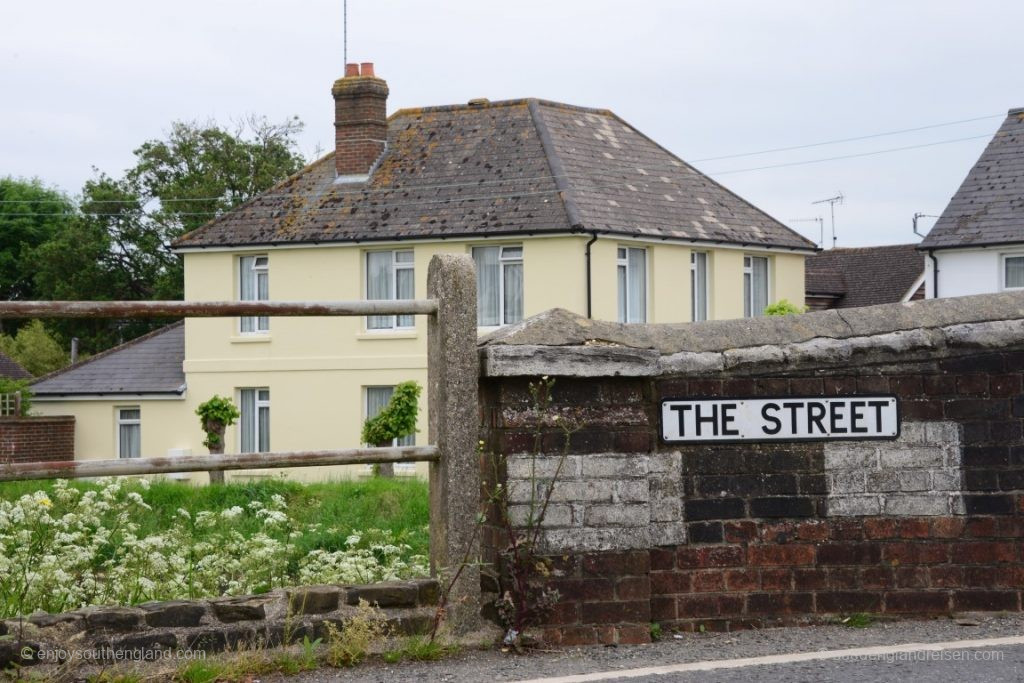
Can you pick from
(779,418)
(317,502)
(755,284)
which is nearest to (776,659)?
(779,418)

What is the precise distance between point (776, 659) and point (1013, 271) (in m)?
29.3

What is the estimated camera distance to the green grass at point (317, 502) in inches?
607

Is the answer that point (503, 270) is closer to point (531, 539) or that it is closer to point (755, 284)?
point (755, 284)

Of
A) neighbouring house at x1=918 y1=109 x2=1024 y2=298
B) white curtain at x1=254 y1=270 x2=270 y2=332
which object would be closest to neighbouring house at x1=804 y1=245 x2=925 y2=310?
neighbouring house at x1=918 y1=109 x2=1024 y2=298

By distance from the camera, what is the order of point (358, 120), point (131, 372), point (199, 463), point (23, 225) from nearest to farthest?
point (199, 463)
point (358, 120)
point (131, 372)
point (23, 225)

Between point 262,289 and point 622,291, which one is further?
point 262,289

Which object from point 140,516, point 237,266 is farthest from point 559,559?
point 237,266

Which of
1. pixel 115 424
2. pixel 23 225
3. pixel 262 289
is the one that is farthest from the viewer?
pixel 23 225

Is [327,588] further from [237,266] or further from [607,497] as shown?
[237,266]

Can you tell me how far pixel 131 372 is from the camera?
38.0 meters

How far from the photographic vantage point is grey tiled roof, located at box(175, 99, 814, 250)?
32.6 meters

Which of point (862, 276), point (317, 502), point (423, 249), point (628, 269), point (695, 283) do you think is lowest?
point (317, 502)

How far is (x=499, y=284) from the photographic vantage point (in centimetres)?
3262

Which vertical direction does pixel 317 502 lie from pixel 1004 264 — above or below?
below
